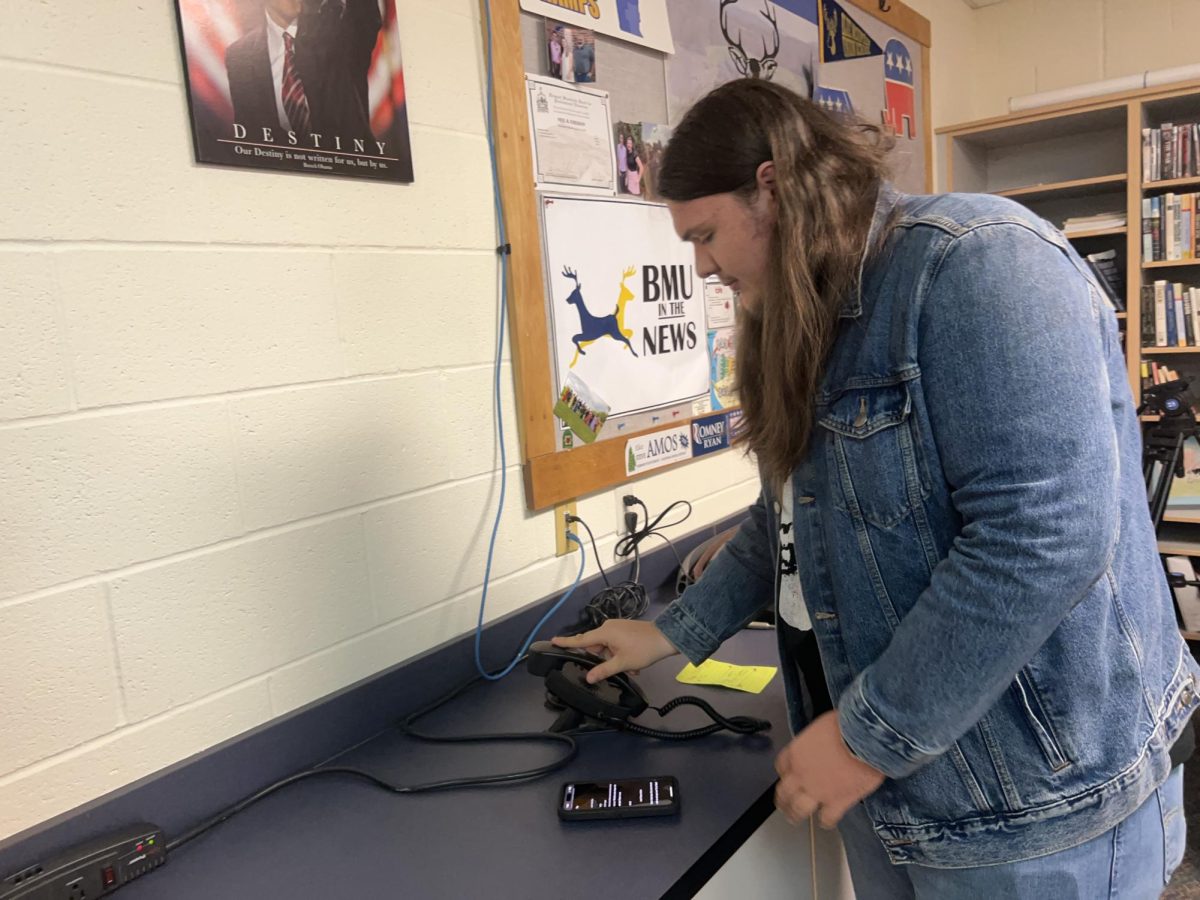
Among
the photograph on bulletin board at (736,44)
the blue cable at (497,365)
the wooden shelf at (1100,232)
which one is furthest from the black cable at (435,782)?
the wooden shelf at (1100,232)

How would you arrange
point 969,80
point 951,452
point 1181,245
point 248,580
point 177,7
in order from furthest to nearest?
point 969,80
point 1181,245
point 248,580
point 177,7
point 951,452

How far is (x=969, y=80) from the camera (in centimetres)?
362

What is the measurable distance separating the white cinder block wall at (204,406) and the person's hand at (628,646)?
282mm

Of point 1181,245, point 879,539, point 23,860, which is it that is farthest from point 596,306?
point 1181,245

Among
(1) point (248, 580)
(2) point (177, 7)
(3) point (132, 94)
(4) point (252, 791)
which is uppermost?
(2) point (177, 7)

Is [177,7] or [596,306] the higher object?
[177,7]

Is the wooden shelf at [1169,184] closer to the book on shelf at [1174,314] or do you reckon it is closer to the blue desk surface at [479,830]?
the book on shelf at [1174,314]

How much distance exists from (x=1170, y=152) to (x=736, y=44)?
192cm

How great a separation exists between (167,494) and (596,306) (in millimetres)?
849

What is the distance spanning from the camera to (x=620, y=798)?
982 mm

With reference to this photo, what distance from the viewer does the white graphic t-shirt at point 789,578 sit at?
97cm

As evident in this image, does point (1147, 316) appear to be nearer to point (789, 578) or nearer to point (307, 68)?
point (789, 578)

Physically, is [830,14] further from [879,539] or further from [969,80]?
[879,539]

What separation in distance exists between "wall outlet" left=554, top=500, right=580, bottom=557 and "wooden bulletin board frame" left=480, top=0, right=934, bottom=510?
26mm
